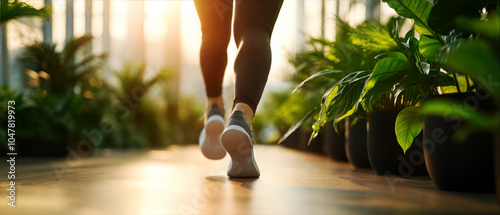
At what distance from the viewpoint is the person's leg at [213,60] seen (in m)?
1.76

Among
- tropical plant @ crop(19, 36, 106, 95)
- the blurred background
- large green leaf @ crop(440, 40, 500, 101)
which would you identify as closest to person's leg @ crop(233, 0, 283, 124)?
the blurred background

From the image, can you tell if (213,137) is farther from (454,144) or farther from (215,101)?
(454,144)

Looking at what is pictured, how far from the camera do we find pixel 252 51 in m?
1.56

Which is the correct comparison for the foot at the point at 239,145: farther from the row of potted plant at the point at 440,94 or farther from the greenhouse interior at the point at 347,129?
the row of potted plant at the point at 440,94

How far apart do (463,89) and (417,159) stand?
1.06ft

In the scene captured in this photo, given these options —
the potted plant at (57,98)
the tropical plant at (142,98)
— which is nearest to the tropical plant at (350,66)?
the potted plant at (57,98)

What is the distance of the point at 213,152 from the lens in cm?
182

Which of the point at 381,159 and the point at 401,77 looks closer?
the point at 401,77

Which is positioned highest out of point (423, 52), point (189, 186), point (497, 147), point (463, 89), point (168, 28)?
point (168, 28)

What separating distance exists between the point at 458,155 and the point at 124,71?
Answer: 6768 millimetres

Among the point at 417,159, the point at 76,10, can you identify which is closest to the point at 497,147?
the point at 417,159

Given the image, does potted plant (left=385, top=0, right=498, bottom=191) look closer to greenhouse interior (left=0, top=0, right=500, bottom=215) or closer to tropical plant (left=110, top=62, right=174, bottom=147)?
greenhouse interior (left=0, top=0, right=500, bottom=215)

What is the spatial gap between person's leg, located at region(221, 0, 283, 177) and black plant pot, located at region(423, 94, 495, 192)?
1.77ft

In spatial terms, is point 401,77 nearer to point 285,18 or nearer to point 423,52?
point 423,52
